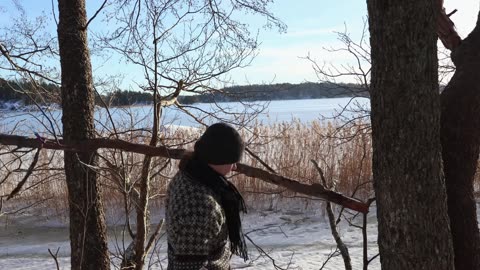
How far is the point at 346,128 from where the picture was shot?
762cm

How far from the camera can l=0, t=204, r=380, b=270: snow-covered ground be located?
6395mm

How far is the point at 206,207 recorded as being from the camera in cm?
165

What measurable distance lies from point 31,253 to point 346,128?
496 centimetres

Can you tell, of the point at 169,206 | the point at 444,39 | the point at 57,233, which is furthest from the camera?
the point at 57,233

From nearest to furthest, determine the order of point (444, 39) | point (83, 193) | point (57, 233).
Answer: point (444, 39), point (83, 193), point (57, 233)

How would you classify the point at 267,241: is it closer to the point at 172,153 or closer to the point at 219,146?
the point at 172,153

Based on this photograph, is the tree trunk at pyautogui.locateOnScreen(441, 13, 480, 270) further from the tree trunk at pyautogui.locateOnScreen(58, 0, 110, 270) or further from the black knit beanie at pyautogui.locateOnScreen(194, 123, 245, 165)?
the tree trunk at pyautogui.locateOnScreen(58, 0, 110, 270)

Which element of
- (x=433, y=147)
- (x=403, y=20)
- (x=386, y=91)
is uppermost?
(x=403, y=20)

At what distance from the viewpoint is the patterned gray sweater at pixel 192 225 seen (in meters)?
1.61

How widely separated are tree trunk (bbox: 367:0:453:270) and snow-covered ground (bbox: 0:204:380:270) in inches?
153

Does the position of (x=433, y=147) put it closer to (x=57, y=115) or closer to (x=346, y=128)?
(x=57, y=115)

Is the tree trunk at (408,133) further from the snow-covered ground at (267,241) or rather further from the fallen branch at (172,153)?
the snow-covered ground at (267,241)

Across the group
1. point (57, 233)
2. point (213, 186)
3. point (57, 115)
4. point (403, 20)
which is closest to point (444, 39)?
point (403, 20)

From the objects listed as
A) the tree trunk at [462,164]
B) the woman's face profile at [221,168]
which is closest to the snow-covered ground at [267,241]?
the tree trunk at [462,164]
